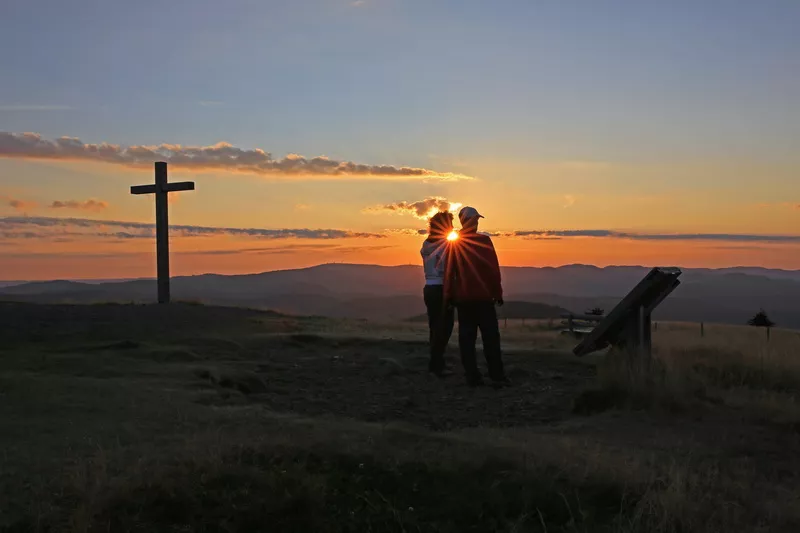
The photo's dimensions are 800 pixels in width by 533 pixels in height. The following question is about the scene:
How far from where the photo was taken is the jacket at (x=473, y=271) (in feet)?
34.3

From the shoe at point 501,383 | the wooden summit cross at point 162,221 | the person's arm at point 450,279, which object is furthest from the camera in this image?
the wooden summit cross at point 162,221

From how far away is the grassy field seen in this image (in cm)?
441

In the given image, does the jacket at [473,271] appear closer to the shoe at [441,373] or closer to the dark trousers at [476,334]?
the dark trousers at [476,334]

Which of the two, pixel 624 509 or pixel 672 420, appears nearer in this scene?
pixel 624 509

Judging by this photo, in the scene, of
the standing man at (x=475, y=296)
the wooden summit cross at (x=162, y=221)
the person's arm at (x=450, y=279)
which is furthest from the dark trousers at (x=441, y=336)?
the wooden summit cross at (x=162, y=221)

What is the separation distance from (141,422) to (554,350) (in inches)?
337

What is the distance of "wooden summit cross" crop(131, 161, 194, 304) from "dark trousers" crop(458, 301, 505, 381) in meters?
11.1

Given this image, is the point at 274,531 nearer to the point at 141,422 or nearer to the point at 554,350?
the point at 141,422

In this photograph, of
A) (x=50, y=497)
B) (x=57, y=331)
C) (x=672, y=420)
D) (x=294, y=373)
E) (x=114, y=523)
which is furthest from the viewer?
(x=57, y=331)

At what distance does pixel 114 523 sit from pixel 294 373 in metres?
6.60

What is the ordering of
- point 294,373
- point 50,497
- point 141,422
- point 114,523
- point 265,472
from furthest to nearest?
1. point 294,373
2. point 141,422
3. point 265,472
4. point 50,497
5. point 114,523

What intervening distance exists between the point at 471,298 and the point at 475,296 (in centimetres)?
6

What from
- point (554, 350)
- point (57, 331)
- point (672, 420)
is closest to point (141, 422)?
point (672, 420)

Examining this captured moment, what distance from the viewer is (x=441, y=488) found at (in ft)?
15.8
